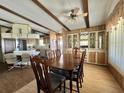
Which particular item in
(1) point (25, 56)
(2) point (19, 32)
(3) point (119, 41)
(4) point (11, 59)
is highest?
(2) point (19, 32)

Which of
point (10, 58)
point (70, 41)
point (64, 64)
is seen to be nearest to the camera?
point (64, 64)

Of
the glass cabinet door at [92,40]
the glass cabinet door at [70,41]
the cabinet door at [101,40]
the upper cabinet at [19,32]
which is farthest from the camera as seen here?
the glass cabinet door at [70,41]

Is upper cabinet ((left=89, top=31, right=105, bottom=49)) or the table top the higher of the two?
upper cabinet ((left=89, top=31, right=105, bottom=49))

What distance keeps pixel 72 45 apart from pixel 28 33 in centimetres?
313

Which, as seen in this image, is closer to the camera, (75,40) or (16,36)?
(16,36)

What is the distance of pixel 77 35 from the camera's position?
596 centimetres

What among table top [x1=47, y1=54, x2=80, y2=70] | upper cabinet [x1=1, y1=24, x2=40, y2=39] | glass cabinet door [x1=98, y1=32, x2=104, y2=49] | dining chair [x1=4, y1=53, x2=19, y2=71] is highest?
upper cabinet [x1=1, y1=24, x2=40, y2=39]

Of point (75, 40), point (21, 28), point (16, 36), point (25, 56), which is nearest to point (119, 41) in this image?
point (75, 40)

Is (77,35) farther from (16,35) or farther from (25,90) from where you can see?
(25,90)

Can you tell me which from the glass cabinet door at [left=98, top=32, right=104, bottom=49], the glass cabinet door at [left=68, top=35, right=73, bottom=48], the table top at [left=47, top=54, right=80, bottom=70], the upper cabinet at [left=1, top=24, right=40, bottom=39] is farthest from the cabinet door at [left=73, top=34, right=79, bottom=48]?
the table top at [left=47, top=54, right=80, bottom=70]

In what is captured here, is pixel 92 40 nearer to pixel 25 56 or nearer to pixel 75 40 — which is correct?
pixel 75 40

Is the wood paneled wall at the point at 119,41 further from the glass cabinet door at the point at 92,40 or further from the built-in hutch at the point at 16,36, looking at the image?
the built-in hutch at the point at 16,36

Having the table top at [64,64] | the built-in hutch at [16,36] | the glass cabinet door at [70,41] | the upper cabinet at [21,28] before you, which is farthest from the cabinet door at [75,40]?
the table top at [64,64]

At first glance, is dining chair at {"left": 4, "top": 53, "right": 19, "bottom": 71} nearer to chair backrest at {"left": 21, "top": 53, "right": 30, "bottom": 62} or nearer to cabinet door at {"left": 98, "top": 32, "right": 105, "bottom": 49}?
chair backrest at {"left": 21, "top": 53, "right": 30, "bottom": 62}
